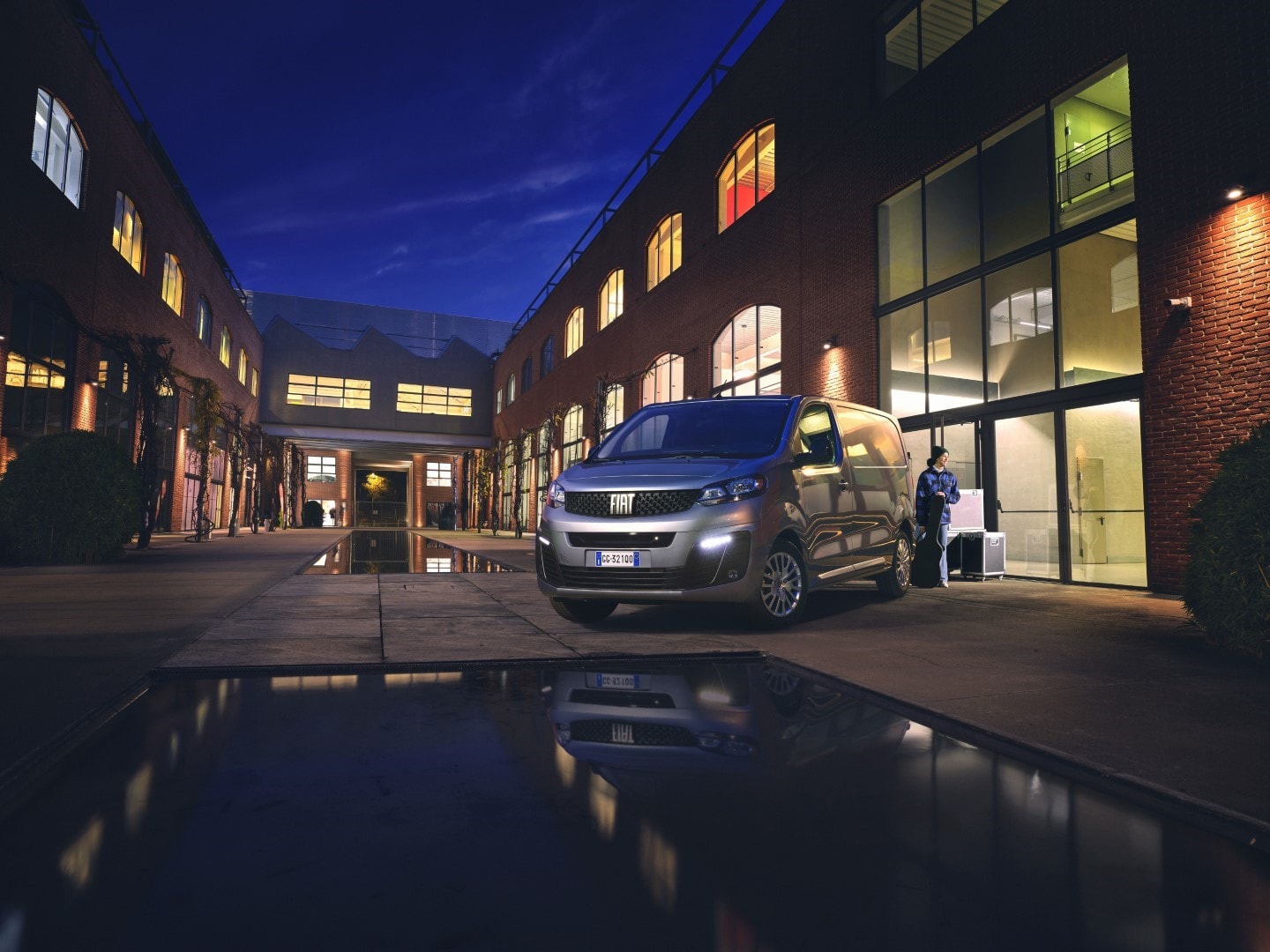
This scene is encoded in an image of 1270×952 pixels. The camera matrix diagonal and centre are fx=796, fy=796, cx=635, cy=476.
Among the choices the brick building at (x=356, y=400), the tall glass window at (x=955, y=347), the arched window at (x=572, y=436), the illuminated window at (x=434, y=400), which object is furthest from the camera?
the illuminated window at (x=434, y=400)

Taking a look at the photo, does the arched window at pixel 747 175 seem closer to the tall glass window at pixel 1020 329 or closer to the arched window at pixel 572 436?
Result: the tall glass window at pixel 1020 329

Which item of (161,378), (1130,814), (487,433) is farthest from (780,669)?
(487,433)

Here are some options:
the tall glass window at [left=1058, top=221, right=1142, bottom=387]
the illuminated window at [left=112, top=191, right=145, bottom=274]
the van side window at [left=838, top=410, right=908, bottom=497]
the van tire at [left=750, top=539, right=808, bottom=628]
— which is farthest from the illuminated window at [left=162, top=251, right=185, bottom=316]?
the van tire at [left=750, top=539, right=808, bottom=628]

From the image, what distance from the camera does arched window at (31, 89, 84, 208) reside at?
16.5m

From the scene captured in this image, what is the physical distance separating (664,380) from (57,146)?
15056mm

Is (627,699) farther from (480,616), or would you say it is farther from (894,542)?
(894,542)

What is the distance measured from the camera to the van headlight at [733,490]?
5852mm

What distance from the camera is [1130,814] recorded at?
2.44 metres

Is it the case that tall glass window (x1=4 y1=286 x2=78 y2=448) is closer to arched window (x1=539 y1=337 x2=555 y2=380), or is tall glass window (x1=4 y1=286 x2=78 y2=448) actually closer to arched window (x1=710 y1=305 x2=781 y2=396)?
arched window (x1=710 y1=305 x2=781 y2=396)

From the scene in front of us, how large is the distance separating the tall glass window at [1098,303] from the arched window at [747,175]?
7927 mm

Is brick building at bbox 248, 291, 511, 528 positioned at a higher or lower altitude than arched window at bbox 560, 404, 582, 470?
higher

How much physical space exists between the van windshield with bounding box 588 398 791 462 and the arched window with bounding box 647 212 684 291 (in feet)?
48.5

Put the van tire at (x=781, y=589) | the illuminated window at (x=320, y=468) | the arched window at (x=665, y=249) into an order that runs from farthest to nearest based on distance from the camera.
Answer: the illuminated window at (x=320, y=468)
the arched window at (x=665, y=249)
the van tire at (x=781, y=589)

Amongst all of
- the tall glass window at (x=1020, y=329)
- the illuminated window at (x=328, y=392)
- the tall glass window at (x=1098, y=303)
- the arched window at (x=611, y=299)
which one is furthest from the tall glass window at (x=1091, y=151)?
the illuminated window at (x=328, y=392)
